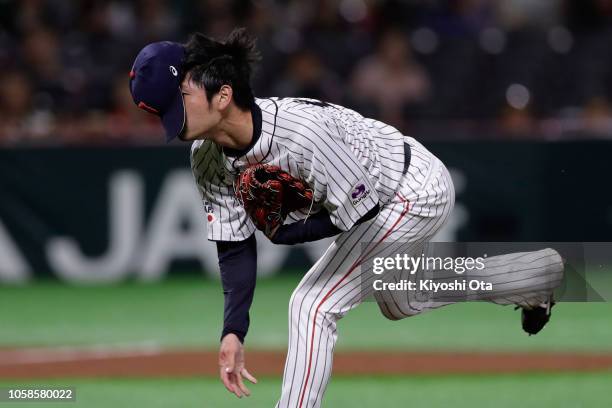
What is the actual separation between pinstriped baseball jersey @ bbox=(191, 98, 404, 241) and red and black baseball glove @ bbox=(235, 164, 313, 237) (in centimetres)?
4

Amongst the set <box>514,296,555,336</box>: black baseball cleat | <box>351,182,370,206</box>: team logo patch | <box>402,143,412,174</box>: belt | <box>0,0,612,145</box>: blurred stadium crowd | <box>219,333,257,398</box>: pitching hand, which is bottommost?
<box>219,333,257,398</box>: pitching hand

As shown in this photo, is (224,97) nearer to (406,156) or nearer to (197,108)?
(197,108)

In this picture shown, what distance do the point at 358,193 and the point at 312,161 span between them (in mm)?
233

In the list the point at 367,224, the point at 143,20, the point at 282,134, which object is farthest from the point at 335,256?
the point at 143,20

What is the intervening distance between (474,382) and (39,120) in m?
5.82

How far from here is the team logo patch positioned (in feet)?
15.0

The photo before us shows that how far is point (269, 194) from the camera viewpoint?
4.56 m

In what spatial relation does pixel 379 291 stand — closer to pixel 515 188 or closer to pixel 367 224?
pixel 367 224

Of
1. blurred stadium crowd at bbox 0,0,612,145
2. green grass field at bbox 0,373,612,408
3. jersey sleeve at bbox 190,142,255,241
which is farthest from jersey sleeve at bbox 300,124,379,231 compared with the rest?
blurred stadium crowd at bbox 0,0,612,145

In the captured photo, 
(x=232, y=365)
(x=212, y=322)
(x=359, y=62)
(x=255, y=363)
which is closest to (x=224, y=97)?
(x=232, y=365)

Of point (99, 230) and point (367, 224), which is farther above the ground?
point (99, 230)

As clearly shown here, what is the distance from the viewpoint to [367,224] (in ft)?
15.8

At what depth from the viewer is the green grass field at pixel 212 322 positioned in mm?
8633

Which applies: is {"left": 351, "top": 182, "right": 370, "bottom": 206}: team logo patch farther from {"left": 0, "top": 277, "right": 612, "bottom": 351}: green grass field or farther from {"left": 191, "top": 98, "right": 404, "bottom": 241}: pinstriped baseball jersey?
{"left": 0, "top": 277, "right": 612, "bottom": 351}: green grass field
